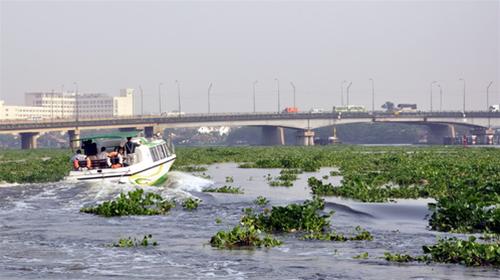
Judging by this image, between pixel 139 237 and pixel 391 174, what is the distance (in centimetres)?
2762

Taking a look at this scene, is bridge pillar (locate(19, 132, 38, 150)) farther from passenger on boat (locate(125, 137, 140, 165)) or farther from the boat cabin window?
passenger on boat (locate(125, 137, 140, 165))

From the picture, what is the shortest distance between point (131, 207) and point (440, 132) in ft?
552

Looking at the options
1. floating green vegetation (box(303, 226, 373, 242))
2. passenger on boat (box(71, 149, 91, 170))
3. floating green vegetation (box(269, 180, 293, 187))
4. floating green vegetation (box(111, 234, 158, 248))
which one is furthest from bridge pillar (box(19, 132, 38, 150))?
floating green vegetation (box(303, 226, 373, 242))

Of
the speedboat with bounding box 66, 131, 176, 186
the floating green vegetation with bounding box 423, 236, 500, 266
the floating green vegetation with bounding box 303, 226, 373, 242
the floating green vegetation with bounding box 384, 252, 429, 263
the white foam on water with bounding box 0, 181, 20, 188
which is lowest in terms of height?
the white foam on water with bounding box 0, 181, 20, 188

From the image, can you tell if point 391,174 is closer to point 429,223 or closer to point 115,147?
point 115,147

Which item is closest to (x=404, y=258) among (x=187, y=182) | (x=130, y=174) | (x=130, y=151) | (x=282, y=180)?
(x=130, y=174)

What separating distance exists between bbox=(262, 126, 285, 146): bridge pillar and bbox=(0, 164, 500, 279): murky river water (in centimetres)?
13948

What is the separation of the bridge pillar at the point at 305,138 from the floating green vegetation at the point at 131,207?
457 ft

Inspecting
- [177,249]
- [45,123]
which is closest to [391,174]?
[177,249]

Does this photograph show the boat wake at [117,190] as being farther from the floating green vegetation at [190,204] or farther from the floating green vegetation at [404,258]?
the floating green vegetation at [404,258]

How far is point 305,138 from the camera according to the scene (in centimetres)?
17350

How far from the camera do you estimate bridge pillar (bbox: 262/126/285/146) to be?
583 feet

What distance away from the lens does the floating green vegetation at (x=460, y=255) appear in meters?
20.7

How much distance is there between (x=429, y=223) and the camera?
2856 cm
